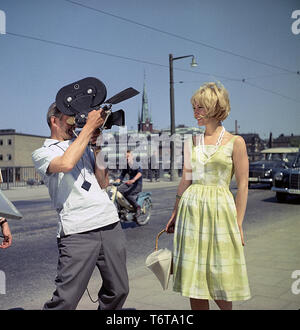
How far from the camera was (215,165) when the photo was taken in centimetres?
249

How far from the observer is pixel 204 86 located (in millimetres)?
2523

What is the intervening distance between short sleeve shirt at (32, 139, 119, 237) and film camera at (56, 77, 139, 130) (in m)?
0.26

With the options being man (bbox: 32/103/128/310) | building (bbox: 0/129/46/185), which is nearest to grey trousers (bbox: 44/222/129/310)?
man (bbox: 32/103/128/310)

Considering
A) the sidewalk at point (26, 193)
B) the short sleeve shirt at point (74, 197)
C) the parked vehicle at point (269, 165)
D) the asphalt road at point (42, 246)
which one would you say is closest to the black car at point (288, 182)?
the asphalt road at point (42, 246)

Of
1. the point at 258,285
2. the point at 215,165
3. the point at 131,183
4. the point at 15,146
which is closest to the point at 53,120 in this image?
the point at 215,165

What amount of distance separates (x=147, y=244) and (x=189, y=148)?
4450mm

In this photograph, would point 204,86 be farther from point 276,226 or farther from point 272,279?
point 276,226

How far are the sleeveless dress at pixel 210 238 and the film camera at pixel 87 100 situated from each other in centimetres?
63

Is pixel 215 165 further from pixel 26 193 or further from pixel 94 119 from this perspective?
pixel 26 193

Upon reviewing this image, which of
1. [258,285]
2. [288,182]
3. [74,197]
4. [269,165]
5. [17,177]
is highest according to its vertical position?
[74,197]

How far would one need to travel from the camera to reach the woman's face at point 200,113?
252 cm

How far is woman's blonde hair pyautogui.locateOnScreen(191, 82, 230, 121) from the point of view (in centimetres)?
248

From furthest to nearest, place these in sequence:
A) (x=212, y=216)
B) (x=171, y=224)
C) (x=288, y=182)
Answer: (x=288, y=182) → (x=171, y=224) → (x=212, y=216)

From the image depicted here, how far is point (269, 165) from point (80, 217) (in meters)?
18.1
